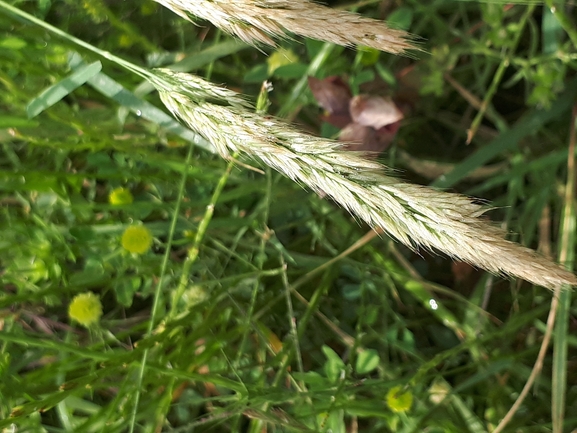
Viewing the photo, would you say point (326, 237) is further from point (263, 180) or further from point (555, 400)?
point (555, 400)

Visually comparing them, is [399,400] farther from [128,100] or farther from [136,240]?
[128,100]

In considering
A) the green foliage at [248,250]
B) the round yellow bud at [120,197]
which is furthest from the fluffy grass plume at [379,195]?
the round yellow bud at [120,197]

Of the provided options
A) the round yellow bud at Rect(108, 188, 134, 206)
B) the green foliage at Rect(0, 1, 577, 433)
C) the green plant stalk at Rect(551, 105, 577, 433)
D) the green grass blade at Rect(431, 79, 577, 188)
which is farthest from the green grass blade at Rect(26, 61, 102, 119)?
the green plant stalk at Rect(551, 105, 577, 433)

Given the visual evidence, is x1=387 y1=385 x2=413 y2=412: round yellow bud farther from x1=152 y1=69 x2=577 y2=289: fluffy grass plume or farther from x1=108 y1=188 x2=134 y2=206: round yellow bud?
x1=108 y1=188 x2=134 y2=206: round yellow bud

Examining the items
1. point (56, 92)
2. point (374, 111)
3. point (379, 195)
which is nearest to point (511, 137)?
point (374, 111)

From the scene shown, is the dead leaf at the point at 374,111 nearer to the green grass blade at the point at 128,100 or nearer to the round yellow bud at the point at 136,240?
the green grass blade at the point at 128,100

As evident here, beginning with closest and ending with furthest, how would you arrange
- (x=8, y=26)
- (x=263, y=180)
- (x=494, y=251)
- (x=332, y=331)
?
(x=494, y=251)
(x=8, y=26)
(x=263, y=180)
(x=332, y=331)

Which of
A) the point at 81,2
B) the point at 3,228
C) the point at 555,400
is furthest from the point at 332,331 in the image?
the point at 81,2
